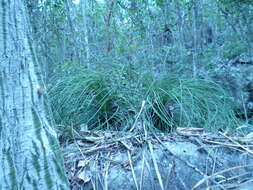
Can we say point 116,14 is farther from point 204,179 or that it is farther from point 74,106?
point 204,179

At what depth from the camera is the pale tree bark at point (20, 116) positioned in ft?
4.09

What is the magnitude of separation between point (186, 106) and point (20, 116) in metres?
1.64

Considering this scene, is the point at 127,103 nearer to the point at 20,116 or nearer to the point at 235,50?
the point at 20,116

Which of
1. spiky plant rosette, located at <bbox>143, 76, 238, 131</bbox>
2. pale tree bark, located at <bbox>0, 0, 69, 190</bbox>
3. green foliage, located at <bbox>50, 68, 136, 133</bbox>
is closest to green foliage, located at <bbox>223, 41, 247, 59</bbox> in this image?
spiky plant rosette, located at <bbox>143, 76, 238, 131</bbox>

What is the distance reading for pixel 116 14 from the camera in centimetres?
713

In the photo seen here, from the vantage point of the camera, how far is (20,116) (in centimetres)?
126

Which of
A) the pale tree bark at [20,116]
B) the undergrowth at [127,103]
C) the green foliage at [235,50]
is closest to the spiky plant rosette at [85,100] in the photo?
the undergrowth at [127,103]

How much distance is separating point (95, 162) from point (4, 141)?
24.1 inches

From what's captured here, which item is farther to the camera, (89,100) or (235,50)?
(235,50)

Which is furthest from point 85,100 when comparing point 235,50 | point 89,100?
point 235,50

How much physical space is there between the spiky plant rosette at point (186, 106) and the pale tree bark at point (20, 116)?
3.95ft

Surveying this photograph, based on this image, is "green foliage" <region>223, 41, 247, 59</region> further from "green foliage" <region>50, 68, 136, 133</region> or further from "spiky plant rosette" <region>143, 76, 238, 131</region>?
"green foliage" <region>50, 68, 136, 133</region>

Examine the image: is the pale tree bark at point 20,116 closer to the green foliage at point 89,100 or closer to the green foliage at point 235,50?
the green foliage at point 89,100

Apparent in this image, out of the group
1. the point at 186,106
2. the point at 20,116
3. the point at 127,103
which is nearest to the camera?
the point at 20,116
